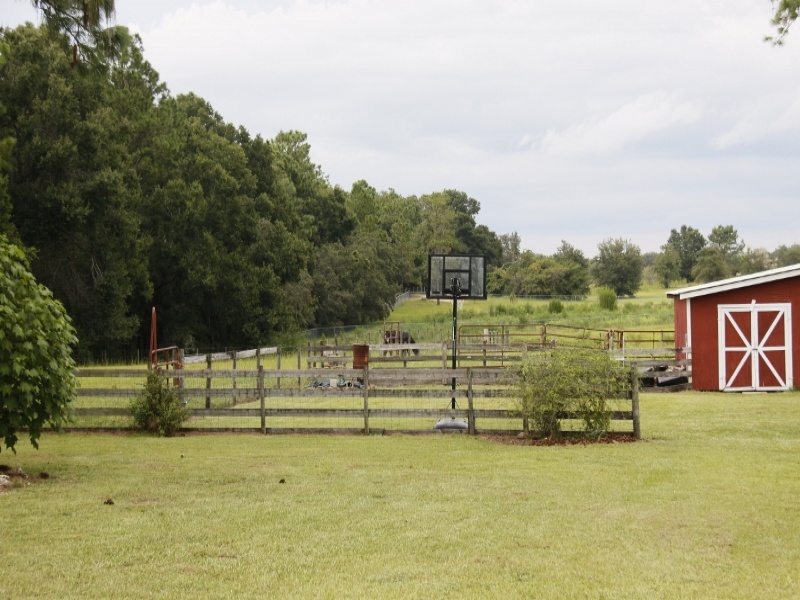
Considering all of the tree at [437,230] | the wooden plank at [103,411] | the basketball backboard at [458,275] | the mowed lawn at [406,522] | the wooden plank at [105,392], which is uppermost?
the tree at [437,230]

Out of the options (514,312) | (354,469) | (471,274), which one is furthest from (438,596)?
(514,312)

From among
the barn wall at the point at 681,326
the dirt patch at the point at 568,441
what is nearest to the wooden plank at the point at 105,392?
the dirt patch at the point at 568,441

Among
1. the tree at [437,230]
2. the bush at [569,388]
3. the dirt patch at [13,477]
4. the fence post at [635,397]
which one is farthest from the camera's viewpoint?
the tree at [437,230]

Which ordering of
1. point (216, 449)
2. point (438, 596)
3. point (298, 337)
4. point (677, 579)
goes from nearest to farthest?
point (438, 596) < point (677, 579) < point (216, 449) < point (298, 337)

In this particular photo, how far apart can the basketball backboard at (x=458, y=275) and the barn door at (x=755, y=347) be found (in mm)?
8251

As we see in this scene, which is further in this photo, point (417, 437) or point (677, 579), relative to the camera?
point (417, 437)

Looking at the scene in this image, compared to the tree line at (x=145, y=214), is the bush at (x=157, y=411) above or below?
below

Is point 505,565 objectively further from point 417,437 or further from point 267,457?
point 417,437

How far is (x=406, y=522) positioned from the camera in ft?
26.8

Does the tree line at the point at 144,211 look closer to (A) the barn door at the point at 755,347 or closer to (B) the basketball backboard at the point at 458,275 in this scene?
(B) the basketball backboard at the point at 458,275

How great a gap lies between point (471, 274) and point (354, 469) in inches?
386

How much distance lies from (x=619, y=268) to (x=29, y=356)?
9650 cm

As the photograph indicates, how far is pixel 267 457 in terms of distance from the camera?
12625 millimetres

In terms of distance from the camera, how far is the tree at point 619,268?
103 meters
